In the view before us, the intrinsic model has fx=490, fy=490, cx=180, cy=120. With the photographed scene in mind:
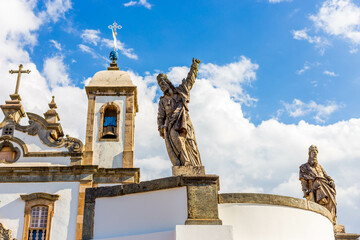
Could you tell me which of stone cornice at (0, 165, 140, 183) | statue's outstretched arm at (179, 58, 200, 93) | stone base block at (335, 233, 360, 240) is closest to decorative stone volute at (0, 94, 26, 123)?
stone cornice at (0, 165, 140, 183)

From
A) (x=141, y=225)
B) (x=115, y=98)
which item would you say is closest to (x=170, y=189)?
(x=141, y=225)

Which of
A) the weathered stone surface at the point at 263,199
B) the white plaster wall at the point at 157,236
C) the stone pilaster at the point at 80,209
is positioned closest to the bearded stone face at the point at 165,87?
the weathered stone surface at the point at 263,199

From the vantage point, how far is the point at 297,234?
8258 millimetres

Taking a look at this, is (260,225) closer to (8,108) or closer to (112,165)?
(112,165)

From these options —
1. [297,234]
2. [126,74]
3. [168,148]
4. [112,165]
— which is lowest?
[297,234]

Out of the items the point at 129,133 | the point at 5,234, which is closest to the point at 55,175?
the point at 5,234

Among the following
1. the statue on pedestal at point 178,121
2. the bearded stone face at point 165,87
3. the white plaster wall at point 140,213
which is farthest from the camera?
the bearded stone face at point 165,87

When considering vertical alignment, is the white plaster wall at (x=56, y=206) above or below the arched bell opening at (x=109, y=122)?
below

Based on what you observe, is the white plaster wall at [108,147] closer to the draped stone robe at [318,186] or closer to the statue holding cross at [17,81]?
the statue holding cross at [17,81]

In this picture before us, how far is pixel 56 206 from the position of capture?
18.3 m

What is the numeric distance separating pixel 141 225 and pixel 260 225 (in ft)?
6.33

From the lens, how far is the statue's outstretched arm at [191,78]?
9031mm

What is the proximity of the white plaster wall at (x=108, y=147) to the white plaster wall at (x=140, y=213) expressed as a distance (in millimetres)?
11549

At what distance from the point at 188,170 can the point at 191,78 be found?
187cm
